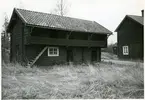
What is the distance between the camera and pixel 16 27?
54.4ft

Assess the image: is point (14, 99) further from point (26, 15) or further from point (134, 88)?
point (26, 15)

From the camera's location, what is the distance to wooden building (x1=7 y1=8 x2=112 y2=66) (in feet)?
49.5

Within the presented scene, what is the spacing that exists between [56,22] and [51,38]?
195 cm

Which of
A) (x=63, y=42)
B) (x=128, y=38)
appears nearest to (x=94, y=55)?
(x=128, y=38)

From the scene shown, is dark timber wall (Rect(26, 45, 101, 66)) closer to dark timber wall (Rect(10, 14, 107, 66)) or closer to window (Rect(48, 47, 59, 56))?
dark timber wall (Rect(10, 14, 107, 66))

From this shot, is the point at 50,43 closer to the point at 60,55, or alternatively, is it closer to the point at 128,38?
the point at 60,55

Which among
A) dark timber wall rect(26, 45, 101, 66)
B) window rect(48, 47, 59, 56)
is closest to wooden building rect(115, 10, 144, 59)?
dark timber wall rect(26, 45, 101, 66)

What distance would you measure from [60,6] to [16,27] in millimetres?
9291

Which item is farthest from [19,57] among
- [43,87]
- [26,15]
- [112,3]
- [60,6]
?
[112,3]

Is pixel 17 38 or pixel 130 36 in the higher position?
pixel 130 36

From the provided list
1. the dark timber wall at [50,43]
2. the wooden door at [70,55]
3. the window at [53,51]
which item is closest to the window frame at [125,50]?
the dark timber wall at [50,43]

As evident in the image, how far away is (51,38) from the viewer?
15.7 metres

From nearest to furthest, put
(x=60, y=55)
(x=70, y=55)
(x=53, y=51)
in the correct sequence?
1. (x=53, y=51)
2. (x=60, y=55)
3. (x=70, y=55)

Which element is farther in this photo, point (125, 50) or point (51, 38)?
point (125, 50)
